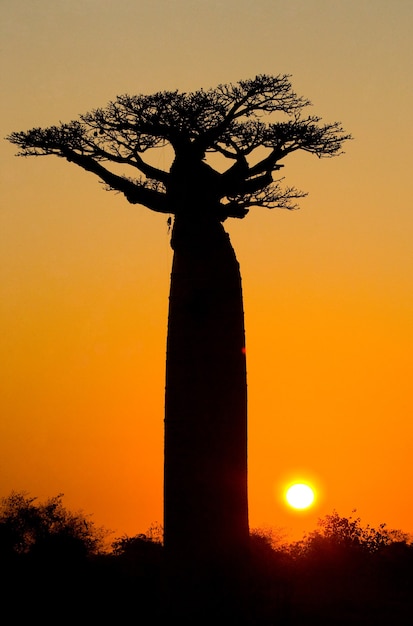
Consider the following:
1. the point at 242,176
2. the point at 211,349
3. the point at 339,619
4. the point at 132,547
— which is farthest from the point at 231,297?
the point at 132,547

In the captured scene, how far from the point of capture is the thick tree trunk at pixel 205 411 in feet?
33.3

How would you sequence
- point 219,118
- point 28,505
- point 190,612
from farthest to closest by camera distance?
point 28,505, point 219,118, point 190,612

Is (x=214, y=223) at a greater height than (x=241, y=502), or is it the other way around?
(x=214, y=223)

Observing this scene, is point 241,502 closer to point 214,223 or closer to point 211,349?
point 211,349

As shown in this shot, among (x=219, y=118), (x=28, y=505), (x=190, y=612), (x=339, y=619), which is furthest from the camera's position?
(x=28, y=505)

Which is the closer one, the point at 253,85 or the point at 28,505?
the point at 253,85

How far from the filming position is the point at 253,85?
11664 mm

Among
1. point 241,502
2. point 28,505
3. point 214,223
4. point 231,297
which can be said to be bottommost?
point 241,502

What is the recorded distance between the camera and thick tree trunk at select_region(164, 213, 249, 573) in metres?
10.2

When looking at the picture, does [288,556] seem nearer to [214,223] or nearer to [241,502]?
[241,502]

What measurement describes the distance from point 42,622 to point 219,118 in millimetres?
4869

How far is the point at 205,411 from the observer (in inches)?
408

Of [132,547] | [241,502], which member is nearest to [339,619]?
[241,502]

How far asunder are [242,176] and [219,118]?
59 centimetres
